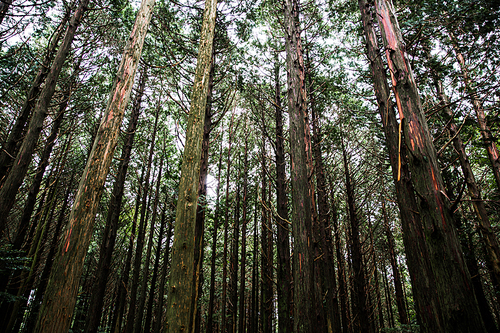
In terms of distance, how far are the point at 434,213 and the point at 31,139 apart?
7678mm

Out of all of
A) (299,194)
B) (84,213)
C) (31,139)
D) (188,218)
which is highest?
(31,139)

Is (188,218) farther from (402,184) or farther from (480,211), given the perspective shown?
→ (480,211)

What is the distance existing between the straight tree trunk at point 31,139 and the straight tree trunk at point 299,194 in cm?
564

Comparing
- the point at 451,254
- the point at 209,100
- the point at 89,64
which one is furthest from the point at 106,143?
the point at 89,64

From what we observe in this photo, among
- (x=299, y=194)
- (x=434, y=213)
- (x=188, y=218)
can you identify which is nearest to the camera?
(x=434, y=213)

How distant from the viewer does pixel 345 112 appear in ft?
30.5

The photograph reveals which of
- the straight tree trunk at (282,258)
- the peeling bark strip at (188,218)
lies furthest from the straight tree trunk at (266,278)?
the peeling bark strip at (188,218)

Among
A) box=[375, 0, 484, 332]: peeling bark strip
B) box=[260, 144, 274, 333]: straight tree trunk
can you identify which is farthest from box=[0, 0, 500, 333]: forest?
box=[260, 144, 274, 333]: straight tree trunk

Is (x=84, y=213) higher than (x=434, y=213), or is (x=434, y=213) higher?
(x=84, y=213)

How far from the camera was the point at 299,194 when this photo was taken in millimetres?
3678

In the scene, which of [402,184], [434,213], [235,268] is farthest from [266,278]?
[434,213]

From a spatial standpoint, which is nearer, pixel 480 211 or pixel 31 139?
pixel 31 139

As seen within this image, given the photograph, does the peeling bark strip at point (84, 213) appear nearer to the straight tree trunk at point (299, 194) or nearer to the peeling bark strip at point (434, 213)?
the straight tree trunk at point (299, 194)

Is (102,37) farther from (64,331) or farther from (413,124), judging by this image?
(413,124)
